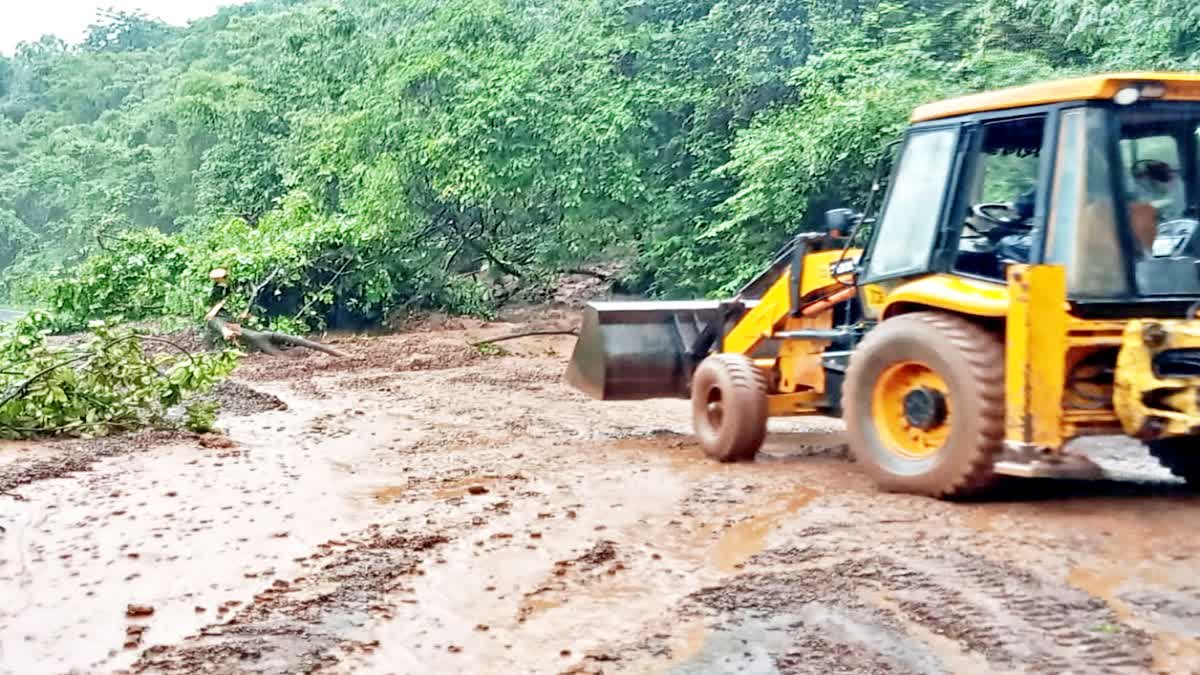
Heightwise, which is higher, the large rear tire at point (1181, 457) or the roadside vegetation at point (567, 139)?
the roadside vegetation at point (567, 139)

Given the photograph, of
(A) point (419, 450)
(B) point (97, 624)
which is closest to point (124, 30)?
(A) point (419, 450)

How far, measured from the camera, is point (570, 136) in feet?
61.9

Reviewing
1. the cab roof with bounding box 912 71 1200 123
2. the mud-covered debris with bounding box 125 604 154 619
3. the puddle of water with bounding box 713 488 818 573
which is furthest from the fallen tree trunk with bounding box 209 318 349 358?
the cab roof with bounding box 912 71 1200 123

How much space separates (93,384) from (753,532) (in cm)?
658

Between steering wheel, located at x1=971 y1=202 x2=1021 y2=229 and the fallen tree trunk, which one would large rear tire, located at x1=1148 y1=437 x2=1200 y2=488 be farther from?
the fallen tree trunk

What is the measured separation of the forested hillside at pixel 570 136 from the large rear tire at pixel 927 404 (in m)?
7.45

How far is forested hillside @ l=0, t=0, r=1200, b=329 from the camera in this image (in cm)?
1577

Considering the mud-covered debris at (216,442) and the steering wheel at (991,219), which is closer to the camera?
the steering wheel at (991,219)

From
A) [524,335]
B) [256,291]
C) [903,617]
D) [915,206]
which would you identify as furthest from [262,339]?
[903,617]

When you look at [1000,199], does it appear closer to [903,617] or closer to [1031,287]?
[1031,287]

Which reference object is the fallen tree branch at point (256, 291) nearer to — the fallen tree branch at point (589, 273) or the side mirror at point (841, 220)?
the fallen tree branch at point (589, 273)

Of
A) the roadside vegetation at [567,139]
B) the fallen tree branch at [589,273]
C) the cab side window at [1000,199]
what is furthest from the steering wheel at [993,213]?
the fallen tree branch at [589,273]

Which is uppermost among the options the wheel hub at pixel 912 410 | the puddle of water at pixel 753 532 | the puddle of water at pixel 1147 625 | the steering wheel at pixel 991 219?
the steering wheel at pixel 991 219

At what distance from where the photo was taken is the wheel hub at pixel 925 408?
693cm
